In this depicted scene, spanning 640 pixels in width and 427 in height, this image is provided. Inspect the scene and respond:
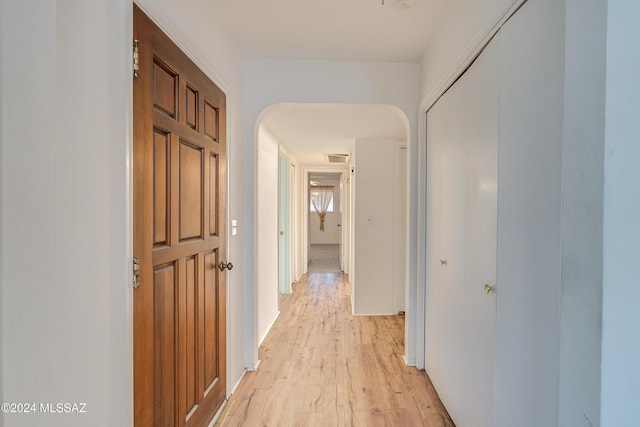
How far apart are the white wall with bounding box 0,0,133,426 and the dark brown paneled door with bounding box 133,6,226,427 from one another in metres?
0.08

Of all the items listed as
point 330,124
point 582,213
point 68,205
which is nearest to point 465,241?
point 582,213

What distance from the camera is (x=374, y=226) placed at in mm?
3533

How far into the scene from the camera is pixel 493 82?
4.12 ft

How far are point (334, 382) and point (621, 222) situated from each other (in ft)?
6.49

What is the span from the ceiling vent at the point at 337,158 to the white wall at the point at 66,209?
3792 millimetres

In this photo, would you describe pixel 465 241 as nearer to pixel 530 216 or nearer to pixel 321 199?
pixel 530 216

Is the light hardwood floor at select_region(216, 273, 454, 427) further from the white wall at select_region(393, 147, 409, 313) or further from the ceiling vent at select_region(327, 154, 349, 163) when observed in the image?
the ceiling vent at select_region(327, 154, 349, 163)

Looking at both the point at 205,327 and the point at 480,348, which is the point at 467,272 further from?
the point at 205,327

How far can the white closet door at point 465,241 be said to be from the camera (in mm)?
1271

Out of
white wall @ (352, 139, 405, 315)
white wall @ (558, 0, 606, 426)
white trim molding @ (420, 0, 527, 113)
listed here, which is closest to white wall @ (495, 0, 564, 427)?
white trim molding @ (420, 0, 527, 113)

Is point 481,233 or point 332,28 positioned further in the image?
point 332,28

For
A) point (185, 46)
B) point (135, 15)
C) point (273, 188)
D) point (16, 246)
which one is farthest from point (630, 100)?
point (273, 188)

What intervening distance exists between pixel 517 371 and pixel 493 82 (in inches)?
45.8

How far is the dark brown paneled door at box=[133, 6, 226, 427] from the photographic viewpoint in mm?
1058
